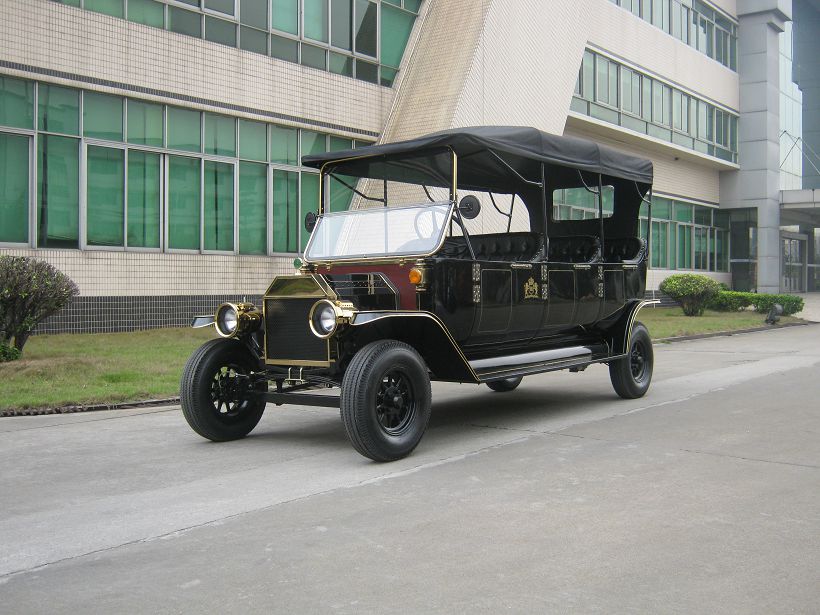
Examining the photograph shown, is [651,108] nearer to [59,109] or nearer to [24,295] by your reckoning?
[59,109]

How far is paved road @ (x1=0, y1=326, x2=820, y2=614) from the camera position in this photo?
165 inches

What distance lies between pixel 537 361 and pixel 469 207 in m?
1.97

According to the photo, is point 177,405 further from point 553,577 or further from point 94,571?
point 553,577

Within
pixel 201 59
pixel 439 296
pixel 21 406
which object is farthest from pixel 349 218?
pixel 201 59

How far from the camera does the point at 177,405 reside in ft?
34.2

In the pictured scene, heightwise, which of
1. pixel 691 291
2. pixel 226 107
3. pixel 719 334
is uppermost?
pixel 226 107

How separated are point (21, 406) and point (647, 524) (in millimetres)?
7045

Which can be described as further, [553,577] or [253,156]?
[253,156]

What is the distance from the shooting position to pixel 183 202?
739 inches

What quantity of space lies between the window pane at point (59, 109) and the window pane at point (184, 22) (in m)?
2.78

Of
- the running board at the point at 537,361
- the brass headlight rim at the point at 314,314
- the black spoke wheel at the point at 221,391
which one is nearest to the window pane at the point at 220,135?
the running board at the point at 537,361

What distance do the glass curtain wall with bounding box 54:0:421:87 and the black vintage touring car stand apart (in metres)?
10.6

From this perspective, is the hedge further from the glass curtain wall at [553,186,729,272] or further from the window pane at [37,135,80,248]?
the window pane at [37,135,80,248]

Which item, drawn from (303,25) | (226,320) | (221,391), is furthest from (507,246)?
(303,25)
